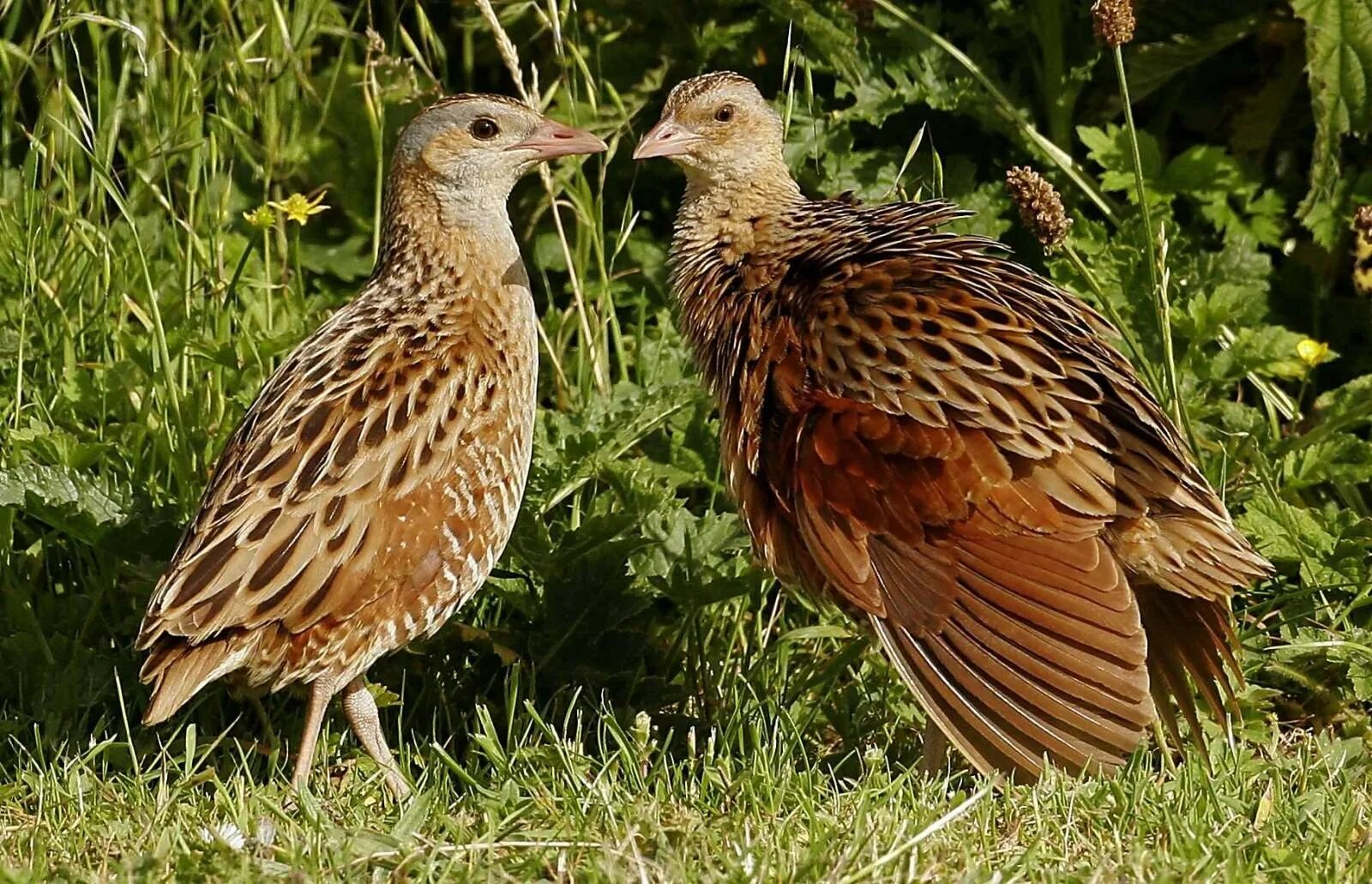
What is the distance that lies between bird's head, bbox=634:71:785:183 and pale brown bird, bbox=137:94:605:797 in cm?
30

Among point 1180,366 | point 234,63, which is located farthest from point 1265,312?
point 234,63

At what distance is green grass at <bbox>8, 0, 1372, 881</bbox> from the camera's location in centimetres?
Result: 424

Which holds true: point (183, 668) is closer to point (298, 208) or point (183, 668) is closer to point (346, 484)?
point (346, 484)

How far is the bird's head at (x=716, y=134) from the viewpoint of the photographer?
530 cm

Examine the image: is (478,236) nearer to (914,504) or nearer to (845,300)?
(845,300)

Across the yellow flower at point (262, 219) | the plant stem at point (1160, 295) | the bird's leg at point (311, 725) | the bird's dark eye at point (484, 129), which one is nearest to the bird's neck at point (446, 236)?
the bird's dark eye at point (484, 129)

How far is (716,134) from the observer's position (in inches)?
209

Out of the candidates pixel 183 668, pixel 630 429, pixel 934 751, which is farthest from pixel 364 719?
pixel 934 751

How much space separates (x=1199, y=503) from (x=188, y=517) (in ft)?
8.74

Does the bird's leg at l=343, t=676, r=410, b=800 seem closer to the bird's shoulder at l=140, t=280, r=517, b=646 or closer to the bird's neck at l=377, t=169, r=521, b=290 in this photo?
the bird's shoulder at l=140, t=280, r=517, b=646

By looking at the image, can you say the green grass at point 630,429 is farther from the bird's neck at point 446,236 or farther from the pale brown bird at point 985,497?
the bird's neck at point 446,236

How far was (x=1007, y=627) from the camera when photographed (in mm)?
4355

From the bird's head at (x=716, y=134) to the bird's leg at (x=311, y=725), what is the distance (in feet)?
5.38

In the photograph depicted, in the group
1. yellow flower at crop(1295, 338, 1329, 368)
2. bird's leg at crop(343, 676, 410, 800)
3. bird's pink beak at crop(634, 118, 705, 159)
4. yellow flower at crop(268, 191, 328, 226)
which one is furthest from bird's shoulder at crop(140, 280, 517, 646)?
yellow flower at crop(1295, 338, 1329, 368)
